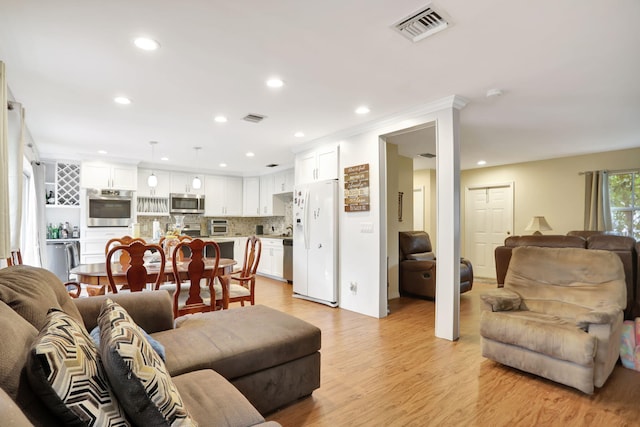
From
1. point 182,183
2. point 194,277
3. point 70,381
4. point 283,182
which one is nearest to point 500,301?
point 194,277

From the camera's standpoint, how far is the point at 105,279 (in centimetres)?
293

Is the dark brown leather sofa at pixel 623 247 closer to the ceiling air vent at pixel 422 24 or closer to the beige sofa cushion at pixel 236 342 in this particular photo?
the ceiling air vent at pixel 422 24

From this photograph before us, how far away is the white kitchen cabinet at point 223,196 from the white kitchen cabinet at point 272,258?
4.46 feet

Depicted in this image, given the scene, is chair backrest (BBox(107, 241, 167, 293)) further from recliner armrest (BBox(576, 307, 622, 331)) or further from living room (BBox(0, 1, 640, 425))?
recliner armrest (BBox(576, 307, 622, 331))

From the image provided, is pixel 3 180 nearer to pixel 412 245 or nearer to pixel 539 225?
pixel 412 245

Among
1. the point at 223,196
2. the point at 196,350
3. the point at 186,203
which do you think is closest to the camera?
the point at 196,350

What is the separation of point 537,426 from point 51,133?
20.1ft

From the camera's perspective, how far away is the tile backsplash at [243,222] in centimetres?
710

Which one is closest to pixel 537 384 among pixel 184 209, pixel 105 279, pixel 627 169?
pixel 105 279

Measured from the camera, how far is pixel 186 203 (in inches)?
284

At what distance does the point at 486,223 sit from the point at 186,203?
21.4 feet

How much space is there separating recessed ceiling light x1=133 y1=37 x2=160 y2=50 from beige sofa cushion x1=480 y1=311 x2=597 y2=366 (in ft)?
10.7

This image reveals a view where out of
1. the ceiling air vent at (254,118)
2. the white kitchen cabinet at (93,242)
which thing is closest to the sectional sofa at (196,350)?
the ceiling air vent at (254,118)

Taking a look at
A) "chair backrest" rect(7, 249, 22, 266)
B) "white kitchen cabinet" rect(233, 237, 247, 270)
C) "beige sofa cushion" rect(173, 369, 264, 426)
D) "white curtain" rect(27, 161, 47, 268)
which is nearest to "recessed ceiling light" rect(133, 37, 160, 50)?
"beige sofa cushion" rect(173, 369, 264, 426)
